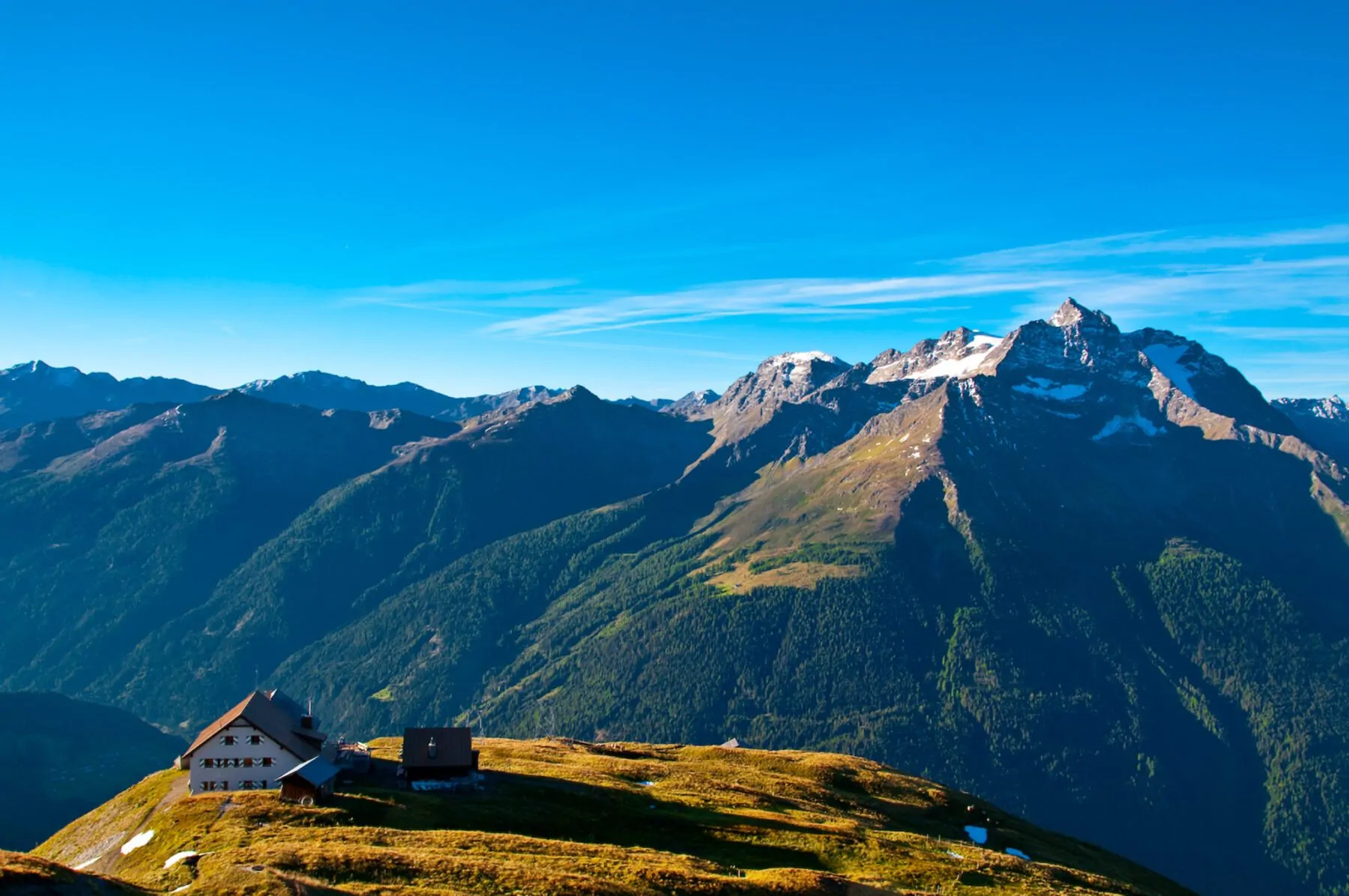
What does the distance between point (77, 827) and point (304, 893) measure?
53513 millimetres

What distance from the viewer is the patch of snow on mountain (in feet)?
189

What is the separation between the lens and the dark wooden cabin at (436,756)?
7269 cm

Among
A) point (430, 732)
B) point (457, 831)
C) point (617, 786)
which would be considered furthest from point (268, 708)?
point (617, 786)

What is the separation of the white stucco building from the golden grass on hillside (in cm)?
341

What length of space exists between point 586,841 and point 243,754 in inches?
1272

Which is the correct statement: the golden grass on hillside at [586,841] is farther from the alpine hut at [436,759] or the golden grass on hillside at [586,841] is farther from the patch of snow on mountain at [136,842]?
the alpine hut at [436,759]

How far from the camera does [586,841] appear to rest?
201 feet

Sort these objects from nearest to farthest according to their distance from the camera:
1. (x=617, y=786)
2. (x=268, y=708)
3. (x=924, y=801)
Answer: (x=268, y=708)
(x=617, y=786)
(x=924, y=801)

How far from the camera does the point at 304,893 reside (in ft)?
128

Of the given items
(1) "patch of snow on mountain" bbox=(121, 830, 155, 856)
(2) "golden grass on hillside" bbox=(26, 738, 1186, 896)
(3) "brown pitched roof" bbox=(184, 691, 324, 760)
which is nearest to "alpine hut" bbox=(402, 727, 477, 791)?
(2) "golden grass on hillside" bbox=(26, 738, 1186, 896)

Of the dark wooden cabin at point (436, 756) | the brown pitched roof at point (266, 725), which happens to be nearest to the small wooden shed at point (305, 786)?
the brown pitched roof at point (266, 725)

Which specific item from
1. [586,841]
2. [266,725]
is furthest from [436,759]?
[586,841]

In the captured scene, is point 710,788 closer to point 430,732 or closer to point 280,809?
point 430,732

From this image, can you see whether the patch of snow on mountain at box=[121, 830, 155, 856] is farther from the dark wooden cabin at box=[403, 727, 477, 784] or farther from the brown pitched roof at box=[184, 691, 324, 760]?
the dark wooden cabin at box=[403, 727, 477, 784]
